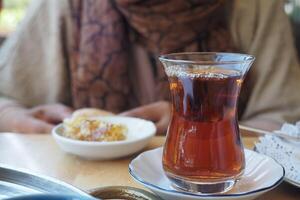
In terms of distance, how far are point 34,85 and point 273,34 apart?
67 cm

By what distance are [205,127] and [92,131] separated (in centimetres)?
28

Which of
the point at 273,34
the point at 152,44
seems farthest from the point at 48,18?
the point at 273,34

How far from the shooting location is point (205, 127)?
55 cm

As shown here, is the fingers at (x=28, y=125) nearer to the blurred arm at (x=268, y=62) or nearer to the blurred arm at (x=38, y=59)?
the blurred arm at (x=38, y=59)

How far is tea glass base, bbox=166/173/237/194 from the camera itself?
54 centimetres

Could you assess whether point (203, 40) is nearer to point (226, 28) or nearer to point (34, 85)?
point (226, 28)

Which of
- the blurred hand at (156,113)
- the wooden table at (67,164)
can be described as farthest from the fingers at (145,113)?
the wooden table at (67,164)

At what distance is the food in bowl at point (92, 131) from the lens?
30.3 inches

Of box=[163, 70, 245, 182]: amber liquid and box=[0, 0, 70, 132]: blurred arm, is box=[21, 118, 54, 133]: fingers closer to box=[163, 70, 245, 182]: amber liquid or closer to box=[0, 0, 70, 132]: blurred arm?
box=[0, 0, 70, 132]: blurred arm

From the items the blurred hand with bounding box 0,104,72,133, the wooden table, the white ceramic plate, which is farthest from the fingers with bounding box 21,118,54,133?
the white ceramic plate

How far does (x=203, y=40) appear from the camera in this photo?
130 centimetres

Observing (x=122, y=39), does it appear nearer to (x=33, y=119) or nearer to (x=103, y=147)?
(x=33, y=119)

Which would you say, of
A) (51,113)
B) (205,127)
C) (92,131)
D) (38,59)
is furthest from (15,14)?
(205,127)

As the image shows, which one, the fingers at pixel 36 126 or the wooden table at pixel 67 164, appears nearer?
the wooden table at pixel 67 164
